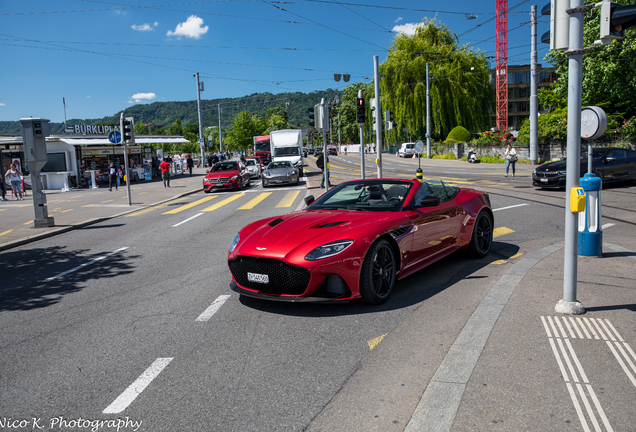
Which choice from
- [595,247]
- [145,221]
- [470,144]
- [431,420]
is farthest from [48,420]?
[470,144]

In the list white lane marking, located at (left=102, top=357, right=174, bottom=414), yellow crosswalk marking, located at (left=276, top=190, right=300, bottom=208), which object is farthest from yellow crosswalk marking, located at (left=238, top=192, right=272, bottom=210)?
white lane marking, located at (left=102, top=357, right=174, bottom=414)

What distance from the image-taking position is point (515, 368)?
3570 mm

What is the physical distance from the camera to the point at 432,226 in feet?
20.1

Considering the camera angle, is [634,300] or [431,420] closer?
[431,420]

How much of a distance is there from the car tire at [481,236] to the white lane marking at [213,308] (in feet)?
12.0

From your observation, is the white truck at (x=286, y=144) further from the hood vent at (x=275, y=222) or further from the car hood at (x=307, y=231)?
the car hood at (x=307, y=231)

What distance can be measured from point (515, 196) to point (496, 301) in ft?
38.9

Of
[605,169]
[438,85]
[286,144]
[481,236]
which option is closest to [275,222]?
[481,236]

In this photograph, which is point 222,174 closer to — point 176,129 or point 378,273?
point 378,273

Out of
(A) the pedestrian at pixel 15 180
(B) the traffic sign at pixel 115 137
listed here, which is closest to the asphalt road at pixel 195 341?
(B) the traffic sign at pixel 115 137

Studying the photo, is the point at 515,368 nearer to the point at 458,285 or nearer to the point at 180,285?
the point at 458,285

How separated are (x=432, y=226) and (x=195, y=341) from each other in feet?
10.7

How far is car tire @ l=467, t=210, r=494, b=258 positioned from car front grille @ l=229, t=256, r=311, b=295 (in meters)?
3.36

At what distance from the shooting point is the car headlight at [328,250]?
476cm
